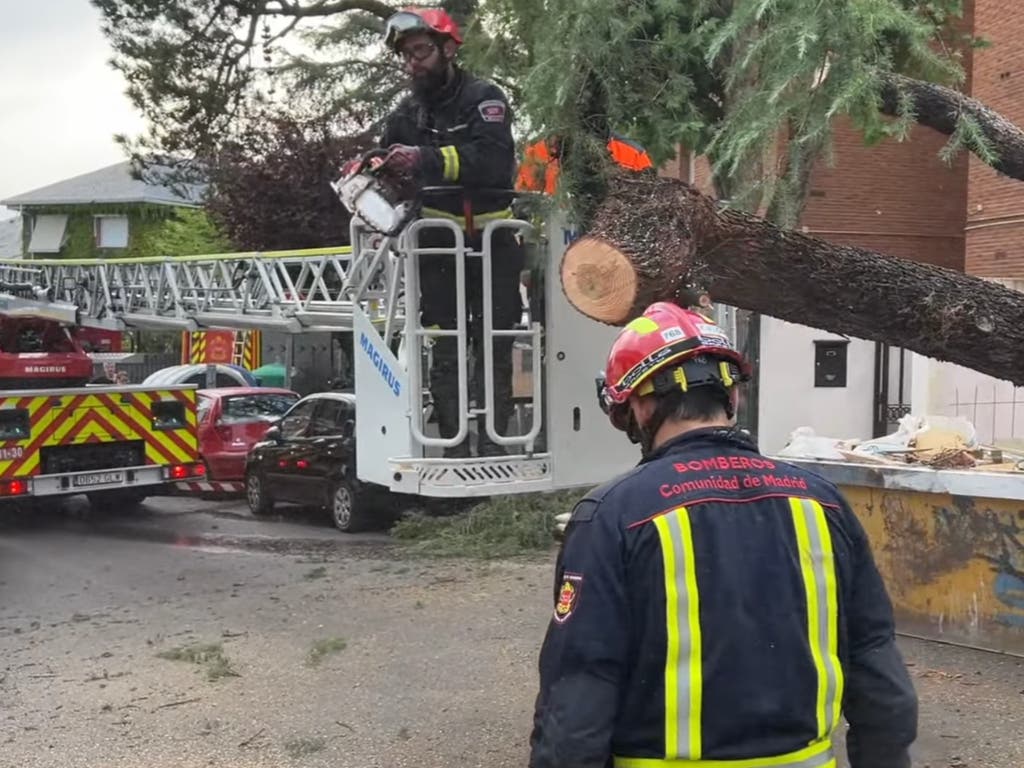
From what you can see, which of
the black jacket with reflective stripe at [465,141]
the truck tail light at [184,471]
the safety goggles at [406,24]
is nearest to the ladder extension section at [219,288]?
the black jacket with reflective stripe at [465,141]

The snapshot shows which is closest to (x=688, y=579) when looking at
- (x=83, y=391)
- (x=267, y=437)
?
(x=83, y=391)

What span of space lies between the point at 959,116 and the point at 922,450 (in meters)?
1.95

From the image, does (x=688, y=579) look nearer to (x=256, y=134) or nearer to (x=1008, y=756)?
(x=1008, y=756)

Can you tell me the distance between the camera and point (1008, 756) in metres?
4.24

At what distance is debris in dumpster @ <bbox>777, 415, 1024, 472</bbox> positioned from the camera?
18.2 feet

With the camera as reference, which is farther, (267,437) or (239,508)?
(239,508)

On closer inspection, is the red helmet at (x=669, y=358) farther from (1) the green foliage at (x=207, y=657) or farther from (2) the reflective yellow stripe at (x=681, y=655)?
(1) the green foliage at (x=207, y=657)

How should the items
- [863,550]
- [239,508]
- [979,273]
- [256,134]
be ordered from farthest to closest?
[256,134]
[979,273]
[239,508]
[863,550]

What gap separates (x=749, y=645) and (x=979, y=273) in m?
15.0

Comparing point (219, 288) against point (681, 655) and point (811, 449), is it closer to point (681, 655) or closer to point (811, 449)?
point (811, 449)

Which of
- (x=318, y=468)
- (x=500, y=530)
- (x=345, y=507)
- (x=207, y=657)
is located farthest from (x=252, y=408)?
(x=207, y=657)

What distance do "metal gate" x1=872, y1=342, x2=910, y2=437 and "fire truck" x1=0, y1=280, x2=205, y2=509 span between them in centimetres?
692

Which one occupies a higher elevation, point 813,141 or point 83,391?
point 813,141

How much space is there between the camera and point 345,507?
412 inches
